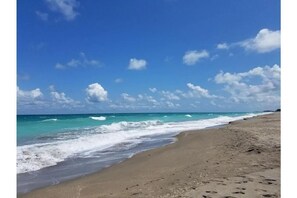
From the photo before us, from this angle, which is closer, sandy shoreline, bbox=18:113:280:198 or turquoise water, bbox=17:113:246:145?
sandy shoreline, bbox=18:113:280:198

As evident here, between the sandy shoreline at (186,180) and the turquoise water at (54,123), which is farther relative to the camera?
the turquoise water at (54,123)

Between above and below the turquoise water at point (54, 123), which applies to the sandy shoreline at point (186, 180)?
above

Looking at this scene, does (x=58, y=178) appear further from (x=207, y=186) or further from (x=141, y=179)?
(x=207, y=186)

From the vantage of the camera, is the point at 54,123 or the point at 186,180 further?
the point at 54,123

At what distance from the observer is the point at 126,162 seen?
873 cm

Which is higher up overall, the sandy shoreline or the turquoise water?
the sandy shoreline

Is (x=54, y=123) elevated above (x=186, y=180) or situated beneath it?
situated beneath
